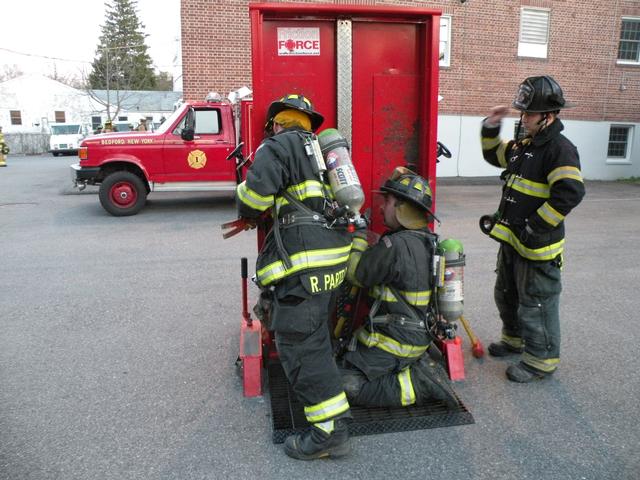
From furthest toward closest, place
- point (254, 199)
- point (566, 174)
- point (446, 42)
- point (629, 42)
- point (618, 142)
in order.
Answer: point (618, 142), point (629, 42), point (446, 42), point (566, 174), point (254, 199)

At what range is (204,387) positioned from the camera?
11.4 ft

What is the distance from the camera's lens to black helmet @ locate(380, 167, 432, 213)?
304 cm

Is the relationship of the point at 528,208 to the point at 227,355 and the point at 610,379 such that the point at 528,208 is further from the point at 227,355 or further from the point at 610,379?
the point at 227,355

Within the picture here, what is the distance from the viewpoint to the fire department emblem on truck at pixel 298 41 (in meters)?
3.30

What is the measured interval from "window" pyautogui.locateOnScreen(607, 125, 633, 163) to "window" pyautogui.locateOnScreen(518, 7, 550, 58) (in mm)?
4013

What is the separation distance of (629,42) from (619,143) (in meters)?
3.33

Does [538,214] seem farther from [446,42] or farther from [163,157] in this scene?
[446,42]

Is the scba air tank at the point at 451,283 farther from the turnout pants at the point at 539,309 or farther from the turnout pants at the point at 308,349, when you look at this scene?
the turnout pants at the point at 308,349

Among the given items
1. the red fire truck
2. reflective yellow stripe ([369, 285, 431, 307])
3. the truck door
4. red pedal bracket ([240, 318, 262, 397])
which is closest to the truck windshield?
the red fire truck

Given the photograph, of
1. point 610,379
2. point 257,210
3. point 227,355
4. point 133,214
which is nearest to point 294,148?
point 257,210

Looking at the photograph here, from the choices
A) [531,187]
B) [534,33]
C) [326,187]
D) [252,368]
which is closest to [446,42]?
[534,33]

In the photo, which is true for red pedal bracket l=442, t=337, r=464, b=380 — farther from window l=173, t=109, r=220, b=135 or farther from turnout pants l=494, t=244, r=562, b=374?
window l=173, t=109, r=220, b=135

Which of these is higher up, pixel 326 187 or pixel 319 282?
pixel 326 187

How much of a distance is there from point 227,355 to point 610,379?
2.67m
